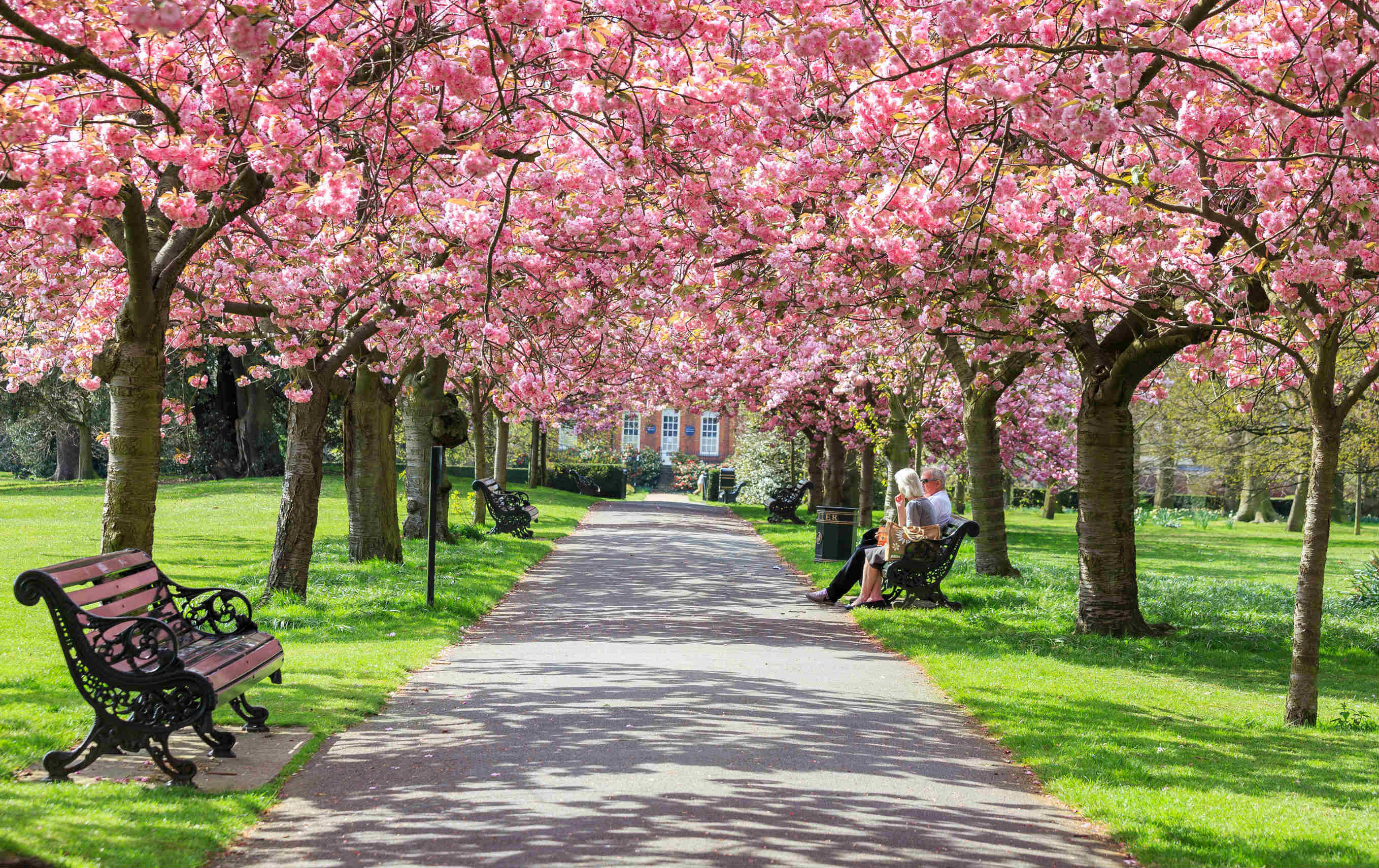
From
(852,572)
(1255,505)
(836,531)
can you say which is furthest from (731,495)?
(852,572)

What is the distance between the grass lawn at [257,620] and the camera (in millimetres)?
4684

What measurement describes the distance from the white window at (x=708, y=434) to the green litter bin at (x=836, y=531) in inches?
2624

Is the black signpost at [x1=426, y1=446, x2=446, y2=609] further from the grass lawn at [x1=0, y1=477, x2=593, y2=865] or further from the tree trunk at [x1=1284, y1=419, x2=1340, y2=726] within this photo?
the tree trunk at [x1=1284, y1=419, x2=1340, y2=726]

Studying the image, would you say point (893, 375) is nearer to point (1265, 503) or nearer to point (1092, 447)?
point (1092, 447)

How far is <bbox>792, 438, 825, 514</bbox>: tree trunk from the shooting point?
34956 mm

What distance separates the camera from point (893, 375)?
20406 millimetres

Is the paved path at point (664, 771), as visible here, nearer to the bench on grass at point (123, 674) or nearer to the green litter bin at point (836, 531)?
the bench on grass at point (123, 674)

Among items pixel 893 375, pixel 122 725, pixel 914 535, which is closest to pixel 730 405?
pixel 893 375

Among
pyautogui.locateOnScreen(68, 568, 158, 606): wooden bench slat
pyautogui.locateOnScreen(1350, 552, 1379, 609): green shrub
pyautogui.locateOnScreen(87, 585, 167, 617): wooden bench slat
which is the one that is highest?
pyautogui.locateOnScreen(68, 568, 158, 606): wooden bench slat

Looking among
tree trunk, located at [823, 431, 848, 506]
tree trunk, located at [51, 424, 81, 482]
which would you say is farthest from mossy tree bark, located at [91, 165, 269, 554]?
tree trunk, located at [51, 424, 81, 482]

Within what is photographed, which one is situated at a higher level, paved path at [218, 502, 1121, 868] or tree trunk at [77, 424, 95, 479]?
tree trunk at [77, 424, 95, 479]

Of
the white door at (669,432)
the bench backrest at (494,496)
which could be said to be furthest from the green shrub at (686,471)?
the bench backrest at (494,496)

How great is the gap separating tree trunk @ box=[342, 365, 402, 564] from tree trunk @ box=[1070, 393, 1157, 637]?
9.06 metres

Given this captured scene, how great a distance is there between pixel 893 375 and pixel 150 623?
1607 cm
